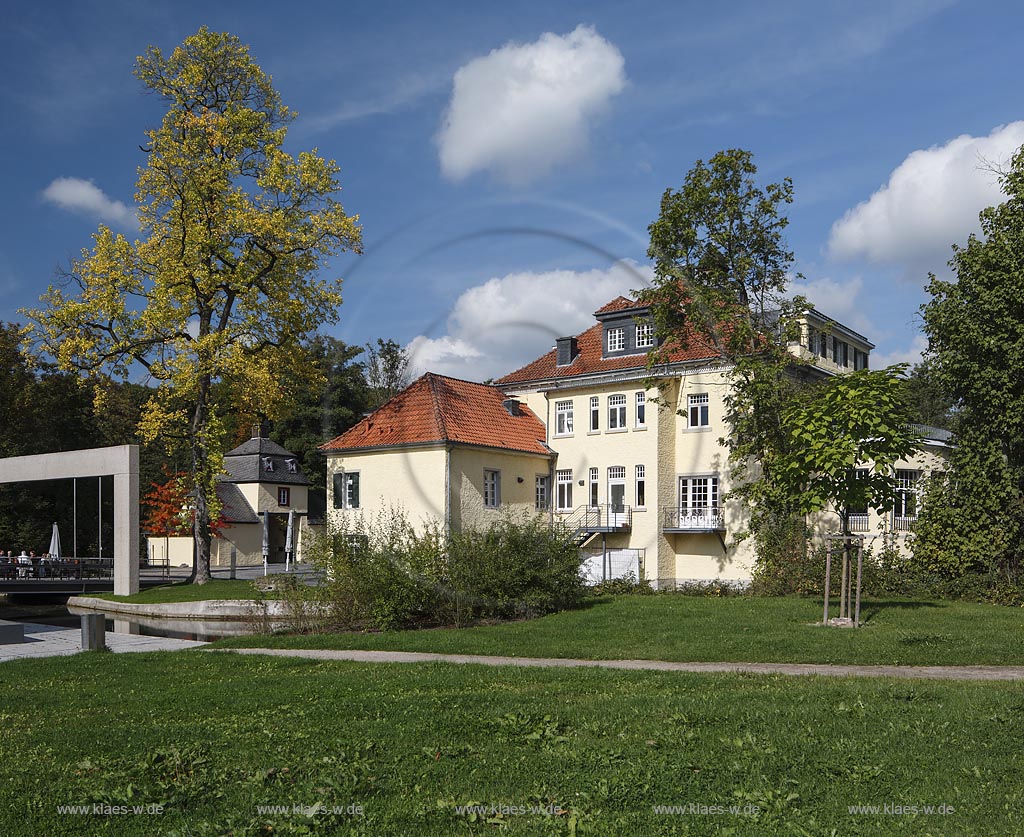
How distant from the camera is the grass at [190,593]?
30.1 metres

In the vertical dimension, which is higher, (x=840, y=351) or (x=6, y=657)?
(x=840, y=351)

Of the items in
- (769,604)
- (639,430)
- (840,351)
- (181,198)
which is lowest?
(769,604)

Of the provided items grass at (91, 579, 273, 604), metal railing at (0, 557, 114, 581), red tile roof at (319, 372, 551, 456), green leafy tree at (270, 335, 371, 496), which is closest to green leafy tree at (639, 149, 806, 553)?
red tile roof at (319, 372, 551, 456)

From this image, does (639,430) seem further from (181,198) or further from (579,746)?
(579,746)

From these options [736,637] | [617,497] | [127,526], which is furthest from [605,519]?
[736,637]

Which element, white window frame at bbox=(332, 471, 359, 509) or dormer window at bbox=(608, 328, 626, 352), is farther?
dormer window at bbox=(608, 328, 626, 352)

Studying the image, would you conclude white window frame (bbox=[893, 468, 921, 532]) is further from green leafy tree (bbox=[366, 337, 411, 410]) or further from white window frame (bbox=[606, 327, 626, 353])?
green leafy tree (bbox=[366, 337, 411, 410])

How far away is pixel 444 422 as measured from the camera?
3850cm

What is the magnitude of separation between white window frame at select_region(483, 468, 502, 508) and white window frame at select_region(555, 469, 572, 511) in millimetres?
3740

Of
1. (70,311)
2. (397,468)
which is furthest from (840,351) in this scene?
(70,311)

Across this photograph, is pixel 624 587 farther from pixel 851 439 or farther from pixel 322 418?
pixel 322 418

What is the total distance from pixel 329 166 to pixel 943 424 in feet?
131

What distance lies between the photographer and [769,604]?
2602 cm

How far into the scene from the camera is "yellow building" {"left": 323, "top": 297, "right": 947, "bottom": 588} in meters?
38.1
